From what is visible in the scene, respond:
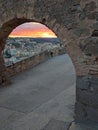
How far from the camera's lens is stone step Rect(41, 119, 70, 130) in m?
4.57

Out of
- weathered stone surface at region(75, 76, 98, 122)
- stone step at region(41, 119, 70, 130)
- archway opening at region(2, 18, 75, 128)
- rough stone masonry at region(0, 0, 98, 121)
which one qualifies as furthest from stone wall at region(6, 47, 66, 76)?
weathered stone surface at region(75, 76, 98, 122)

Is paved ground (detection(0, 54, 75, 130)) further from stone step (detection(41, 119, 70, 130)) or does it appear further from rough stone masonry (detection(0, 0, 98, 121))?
rough stone masonry (detection(0, 0, 98, 121))

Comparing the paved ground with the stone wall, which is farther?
the stone wall

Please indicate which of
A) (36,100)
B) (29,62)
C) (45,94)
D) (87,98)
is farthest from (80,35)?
(29,62)

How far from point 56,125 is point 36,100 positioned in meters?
1.50

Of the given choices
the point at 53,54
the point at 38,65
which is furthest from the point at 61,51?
the point at 38,65

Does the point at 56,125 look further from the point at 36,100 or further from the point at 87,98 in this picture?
the point at 36,100

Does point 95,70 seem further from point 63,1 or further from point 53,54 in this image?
point 53,54

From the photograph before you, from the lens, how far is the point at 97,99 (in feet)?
14.7

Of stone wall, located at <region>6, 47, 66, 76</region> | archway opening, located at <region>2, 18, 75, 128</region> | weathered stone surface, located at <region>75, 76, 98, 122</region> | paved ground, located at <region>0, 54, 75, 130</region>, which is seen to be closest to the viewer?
weathered stone surface, located at <region>75, 76, 98, 122</region>

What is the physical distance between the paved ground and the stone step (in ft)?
0.19

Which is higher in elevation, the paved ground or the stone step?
the paved ground

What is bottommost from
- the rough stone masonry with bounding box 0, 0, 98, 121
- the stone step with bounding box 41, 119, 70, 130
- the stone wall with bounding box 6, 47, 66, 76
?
the stone step with bounding box 41, 119, 70, 130

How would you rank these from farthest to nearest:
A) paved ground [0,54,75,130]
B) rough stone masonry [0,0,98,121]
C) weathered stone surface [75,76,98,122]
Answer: paved ground [0,54,75,130]
weathered stone surface [75,76,98,122]
rough stone masonry [0,0,98,121]
